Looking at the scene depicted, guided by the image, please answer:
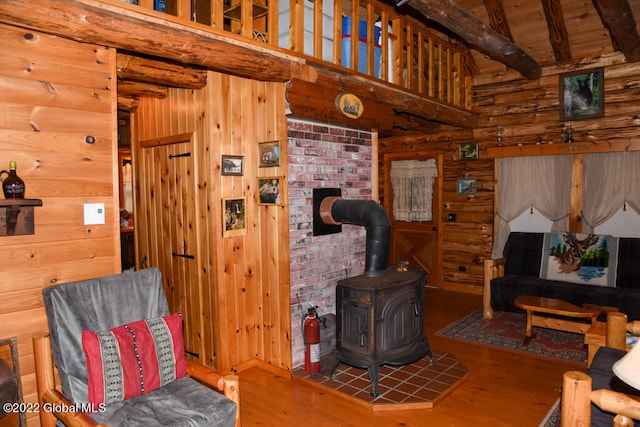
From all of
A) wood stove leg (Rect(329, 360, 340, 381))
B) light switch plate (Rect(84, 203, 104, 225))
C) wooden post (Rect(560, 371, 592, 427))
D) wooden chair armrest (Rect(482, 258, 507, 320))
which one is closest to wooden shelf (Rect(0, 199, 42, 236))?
light switch plate (Rect(84, 203, 104, 225))

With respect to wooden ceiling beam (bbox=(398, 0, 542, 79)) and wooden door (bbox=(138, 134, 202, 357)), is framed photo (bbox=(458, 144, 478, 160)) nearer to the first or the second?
wooden ceiling beam (bbox=(398, 0, 542, 79))

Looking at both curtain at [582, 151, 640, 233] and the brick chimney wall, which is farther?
curtain at [582, 151, 640, 233]

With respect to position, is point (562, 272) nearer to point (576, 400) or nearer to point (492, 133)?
point (492, 133)

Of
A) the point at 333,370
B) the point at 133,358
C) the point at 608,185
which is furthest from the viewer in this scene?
the point at 608,185

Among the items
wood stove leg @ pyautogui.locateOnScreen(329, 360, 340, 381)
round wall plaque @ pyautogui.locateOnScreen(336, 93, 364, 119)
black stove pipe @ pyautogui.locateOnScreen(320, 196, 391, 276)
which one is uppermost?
round wall plaque @ pyautogui.locateOnScreen(336, 93, 364, 119)

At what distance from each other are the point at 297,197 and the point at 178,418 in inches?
83.8

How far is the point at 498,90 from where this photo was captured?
20.9ft

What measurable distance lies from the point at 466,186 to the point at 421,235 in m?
1.12

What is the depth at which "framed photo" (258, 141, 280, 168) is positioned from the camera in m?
3.74

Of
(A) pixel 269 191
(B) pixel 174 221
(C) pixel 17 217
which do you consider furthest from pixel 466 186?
(C) pixel 17 217

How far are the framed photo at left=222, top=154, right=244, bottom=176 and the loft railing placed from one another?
972 millimetres

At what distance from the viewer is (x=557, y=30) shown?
17.4 ft

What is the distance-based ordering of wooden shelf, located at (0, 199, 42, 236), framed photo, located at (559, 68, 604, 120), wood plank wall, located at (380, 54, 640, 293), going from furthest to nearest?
framed photo, located at (559, 68, 604, 120)
wood plank wall, located at (380, 54, 640, 293)
wooden shelf, located at (0, 199, 42, 236)

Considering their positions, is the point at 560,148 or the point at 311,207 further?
the point at 560,148
